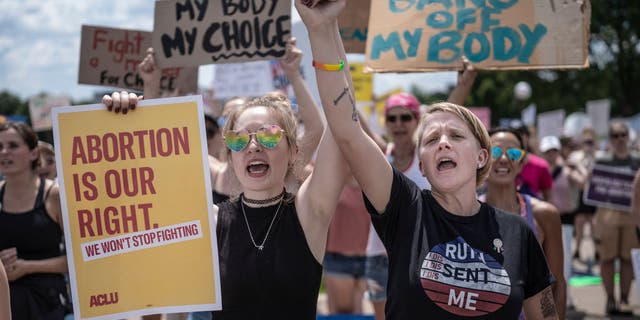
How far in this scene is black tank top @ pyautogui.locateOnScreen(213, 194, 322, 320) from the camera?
2480 millimetres

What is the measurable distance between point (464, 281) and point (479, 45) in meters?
2.24

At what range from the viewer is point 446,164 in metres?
2.60

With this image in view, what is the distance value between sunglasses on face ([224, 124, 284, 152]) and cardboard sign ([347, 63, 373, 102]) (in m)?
6.53

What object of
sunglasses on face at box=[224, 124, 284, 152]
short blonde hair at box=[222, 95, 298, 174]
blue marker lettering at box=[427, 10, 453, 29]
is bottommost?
sunglasses on face at box=[224, 124, 284, 152]

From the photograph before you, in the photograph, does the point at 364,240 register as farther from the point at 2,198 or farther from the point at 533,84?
the point at 533,84

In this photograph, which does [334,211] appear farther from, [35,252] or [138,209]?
[35,252]

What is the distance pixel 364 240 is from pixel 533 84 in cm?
3958

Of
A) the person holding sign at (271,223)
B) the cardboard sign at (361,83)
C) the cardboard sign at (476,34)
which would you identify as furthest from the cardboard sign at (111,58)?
the cardboard sign at (361,83)

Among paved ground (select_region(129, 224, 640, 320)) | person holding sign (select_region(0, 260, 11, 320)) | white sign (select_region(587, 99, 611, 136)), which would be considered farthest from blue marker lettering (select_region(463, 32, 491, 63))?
white sign (select_region(587, 99, 611, 136))

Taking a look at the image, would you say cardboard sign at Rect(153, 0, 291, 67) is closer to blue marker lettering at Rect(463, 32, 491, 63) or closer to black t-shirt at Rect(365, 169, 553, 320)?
blue marker lettering at Rect(463, 32, 491, 63)

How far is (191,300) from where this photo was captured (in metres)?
2.62

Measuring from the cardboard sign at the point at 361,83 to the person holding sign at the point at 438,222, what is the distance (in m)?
6.53

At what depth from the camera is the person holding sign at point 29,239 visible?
391cm

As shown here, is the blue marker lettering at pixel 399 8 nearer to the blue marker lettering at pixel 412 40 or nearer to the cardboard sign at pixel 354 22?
the blue marker lettering at pixel 412 40
